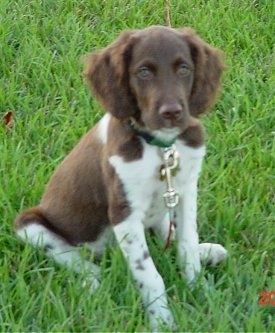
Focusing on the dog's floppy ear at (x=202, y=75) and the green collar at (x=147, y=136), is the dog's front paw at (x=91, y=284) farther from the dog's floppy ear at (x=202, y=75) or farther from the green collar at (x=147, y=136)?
the dog's floppy ear at (x=202, y=75)

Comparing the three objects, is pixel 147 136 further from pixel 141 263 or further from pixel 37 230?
pixel 37 230

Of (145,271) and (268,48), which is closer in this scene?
(145,271)

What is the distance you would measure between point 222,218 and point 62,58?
2162 mm

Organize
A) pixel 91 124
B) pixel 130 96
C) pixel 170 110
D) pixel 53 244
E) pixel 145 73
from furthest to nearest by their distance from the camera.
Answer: pixel 91 124 → pixel 53 244 → pixel 130 96 → pixel 145 73 → pixel 170 110

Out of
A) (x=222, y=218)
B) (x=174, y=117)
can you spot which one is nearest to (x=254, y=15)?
(x=222, y=218)

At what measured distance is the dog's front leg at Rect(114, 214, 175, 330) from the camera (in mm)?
4328

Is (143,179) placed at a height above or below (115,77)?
below

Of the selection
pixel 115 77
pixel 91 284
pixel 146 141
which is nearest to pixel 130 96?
pixel 115 77

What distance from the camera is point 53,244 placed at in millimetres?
4805

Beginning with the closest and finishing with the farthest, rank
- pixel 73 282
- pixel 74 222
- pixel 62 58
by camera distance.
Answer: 1. pixel 73 282
2. pixel 74 222
3. pixel 62 58

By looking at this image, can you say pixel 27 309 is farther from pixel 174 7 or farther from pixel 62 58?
pixel 174 7

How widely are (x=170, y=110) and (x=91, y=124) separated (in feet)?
6.14

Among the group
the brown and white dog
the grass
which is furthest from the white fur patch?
the grass

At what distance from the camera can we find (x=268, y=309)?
4.35 m
